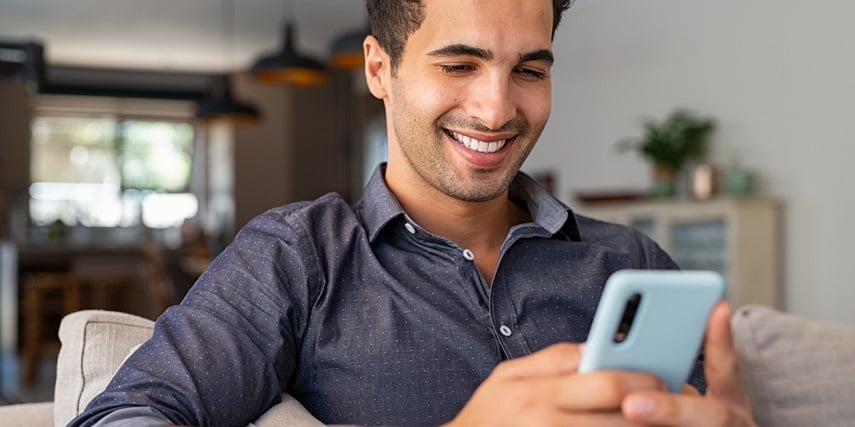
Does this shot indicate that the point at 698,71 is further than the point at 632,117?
No

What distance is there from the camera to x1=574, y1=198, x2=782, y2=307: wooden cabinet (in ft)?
17.3

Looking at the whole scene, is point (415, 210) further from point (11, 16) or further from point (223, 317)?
point (11, 16)

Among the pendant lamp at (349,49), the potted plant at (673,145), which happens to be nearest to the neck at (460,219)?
the pendant lamp at (349,49)

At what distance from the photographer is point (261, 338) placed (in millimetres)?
1137

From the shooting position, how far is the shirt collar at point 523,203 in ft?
4.46

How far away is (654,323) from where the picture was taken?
64 centimetres

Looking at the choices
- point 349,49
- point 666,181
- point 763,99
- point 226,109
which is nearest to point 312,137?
point 226,109

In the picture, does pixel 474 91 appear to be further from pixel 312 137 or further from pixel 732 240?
pixel 312 137

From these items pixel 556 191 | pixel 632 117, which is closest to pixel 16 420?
pixel 632 117

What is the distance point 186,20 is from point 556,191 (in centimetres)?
385

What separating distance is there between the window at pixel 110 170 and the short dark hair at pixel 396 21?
10.1m

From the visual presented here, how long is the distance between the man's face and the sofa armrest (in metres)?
0.61

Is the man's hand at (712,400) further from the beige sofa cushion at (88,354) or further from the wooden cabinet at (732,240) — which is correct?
the wooden cabinet at (732,240)

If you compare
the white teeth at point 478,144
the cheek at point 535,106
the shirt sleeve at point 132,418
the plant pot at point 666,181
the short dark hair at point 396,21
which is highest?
the short dark hair at point 396,21
